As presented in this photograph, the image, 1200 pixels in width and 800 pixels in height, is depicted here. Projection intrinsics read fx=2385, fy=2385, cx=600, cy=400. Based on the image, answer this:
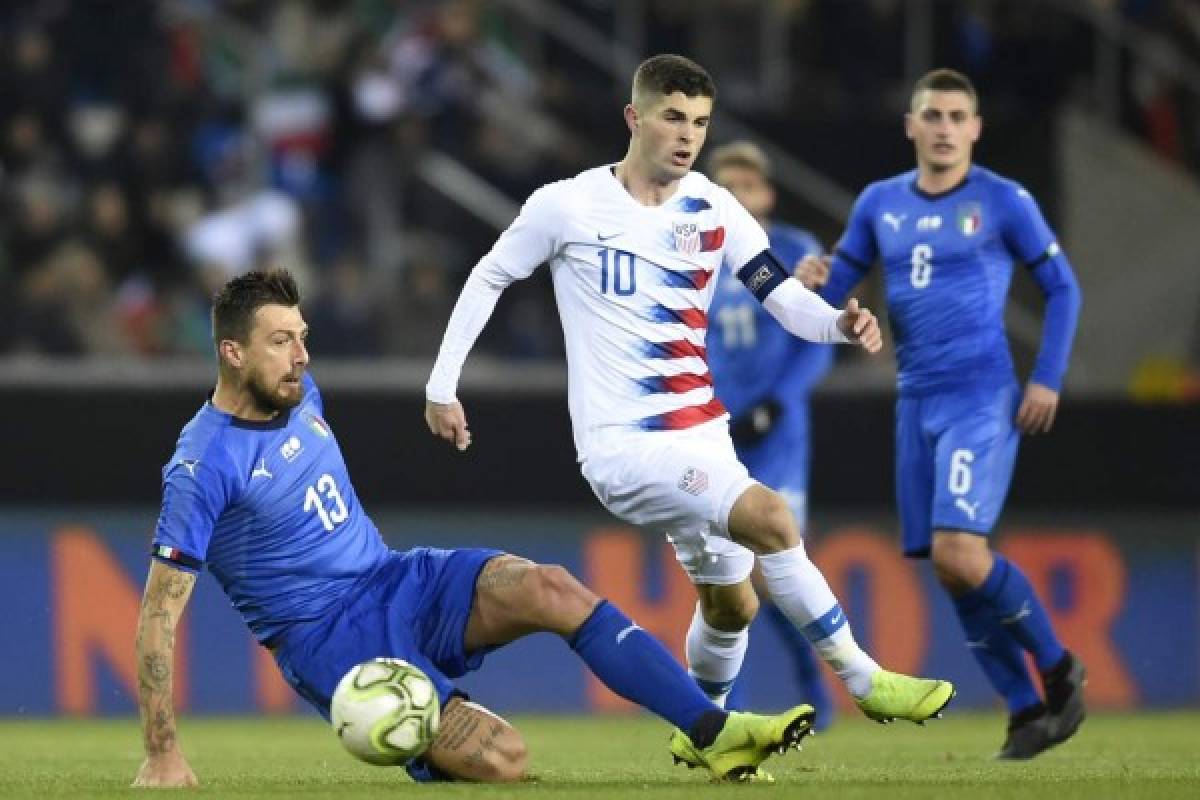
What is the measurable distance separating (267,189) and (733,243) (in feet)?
23.2

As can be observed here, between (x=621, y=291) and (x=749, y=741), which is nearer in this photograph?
(x=749, y=741)

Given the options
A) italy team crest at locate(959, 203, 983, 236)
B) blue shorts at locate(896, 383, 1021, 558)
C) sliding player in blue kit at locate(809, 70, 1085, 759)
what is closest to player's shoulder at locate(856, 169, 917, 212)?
sliding player in blue kit at locate(809, 70, 1085, 759)

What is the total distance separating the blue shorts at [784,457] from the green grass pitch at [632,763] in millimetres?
1093

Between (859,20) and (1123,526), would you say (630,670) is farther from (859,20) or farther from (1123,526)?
(859,20)

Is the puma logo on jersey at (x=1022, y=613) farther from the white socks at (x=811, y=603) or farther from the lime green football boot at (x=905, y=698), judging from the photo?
the lime green football boot at (x=905, y=698)

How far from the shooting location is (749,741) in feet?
22.3

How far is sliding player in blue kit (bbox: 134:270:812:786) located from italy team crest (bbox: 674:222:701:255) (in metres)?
1.17

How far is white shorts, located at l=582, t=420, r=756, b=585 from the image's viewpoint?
746cm

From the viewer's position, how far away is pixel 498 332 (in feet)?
45.2

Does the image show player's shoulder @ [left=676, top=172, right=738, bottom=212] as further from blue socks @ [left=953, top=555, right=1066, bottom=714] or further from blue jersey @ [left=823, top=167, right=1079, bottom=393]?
blue socks @ [left=953, top=555, right=1066, bottom=714]

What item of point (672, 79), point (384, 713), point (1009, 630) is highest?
point (672, 79)

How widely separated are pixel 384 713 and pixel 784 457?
377 cm

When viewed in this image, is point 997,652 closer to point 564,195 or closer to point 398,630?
point 564,195

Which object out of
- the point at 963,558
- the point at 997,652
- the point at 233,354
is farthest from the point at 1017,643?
the point at 233,354
